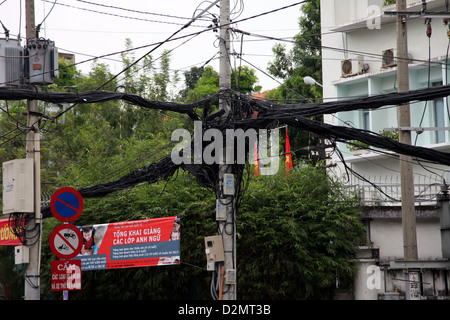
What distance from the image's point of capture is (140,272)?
16.0 meters

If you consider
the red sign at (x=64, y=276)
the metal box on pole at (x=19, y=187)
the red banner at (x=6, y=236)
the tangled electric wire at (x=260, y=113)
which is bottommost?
the red sign at (x=64, y=276)

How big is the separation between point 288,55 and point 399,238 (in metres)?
17.6

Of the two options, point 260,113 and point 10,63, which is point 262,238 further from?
point 10,63

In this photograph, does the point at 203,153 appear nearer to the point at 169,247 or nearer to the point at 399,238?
the point at 169,247

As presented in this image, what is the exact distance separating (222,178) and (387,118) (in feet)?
35.3

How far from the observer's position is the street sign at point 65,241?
9.86 metres

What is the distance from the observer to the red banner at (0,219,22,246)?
15.3 m

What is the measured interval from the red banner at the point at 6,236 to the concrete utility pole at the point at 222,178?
6866 millimetres

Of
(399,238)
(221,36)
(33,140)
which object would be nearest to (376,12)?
(399,238)

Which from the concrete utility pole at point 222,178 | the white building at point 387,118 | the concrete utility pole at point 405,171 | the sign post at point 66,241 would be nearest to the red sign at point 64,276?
the sign post at point 66,241

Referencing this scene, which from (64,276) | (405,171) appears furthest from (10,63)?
(405,171)

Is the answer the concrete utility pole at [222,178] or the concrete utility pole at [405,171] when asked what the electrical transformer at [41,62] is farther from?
the concrete utility pole at [405,171]

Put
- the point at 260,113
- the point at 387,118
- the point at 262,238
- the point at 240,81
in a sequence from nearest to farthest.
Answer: the point at 260,113
the point at 262,238
the point at 387,118
the point at 240,81

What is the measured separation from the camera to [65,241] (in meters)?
9.98
